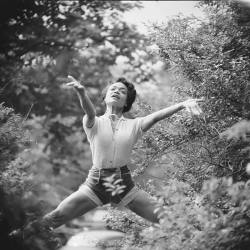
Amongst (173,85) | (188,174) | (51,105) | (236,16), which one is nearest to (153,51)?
(173,85)

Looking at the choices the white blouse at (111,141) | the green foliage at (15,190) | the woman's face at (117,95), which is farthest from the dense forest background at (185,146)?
the woman's face at (117,95)

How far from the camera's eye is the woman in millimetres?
4406

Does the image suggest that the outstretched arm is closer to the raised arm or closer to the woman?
the woman

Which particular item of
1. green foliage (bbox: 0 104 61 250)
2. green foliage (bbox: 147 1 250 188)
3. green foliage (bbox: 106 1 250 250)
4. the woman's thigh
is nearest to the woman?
the woman's thigh

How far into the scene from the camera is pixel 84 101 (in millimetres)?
4309

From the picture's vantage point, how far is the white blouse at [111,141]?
4504mm

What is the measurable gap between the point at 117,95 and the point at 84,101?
635mm

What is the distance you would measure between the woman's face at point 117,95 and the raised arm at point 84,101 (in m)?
0.40

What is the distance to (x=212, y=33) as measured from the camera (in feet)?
18.2

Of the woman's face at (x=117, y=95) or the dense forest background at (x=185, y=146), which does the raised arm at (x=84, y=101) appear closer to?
the woman's face at (x=117, y=95)

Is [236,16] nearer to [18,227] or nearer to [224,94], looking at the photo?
[224,94]

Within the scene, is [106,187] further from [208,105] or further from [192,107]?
[208,105]

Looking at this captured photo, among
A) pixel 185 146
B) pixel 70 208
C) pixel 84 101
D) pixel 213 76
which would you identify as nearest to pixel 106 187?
pixel 70 208

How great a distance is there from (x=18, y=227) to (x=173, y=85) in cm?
293
